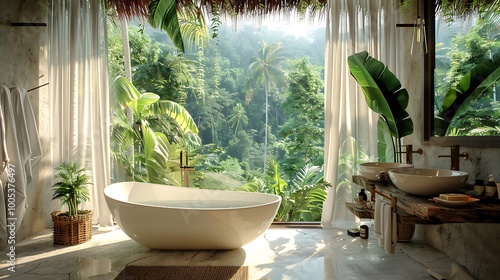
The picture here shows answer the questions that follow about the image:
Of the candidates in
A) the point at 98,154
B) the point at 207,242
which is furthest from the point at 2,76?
the point at 207,242

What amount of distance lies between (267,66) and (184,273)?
1015 centimetres

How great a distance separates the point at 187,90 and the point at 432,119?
8.03 m

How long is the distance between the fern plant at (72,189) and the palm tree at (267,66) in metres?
8.61

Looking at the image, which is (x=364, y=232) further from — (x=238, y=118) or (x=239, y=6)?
(x=238, y=118)

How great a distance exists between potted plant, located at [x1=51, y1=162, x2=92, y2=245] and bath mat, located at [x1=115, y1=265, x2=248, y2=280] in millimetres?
881

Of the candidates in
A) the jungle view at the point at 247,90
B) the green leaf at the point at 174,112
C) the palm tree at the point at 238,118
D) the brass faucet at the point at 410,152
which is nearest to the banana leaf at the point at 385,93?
the brass faucet at the point at 410,152

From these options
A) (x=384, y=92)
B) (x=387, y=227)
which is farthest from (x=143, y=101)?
(x=387, y=227)

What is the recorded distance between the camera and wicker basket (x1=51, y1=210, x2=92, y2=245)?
3.38 meters

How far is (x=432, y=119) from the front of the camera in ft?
10.3

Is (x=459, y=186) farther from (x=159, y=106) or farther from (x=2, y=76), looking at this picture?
(x=159, y=106)

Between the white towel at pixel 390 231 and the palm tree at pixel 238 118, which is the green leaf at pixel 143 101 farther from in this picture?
the palm tree at pixel 238 118

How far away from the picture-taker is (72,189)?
343 centimetres

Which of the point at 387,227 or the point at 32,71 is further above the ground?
the point at 32,71

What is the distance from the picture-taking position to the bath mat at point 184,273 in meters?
2.60
